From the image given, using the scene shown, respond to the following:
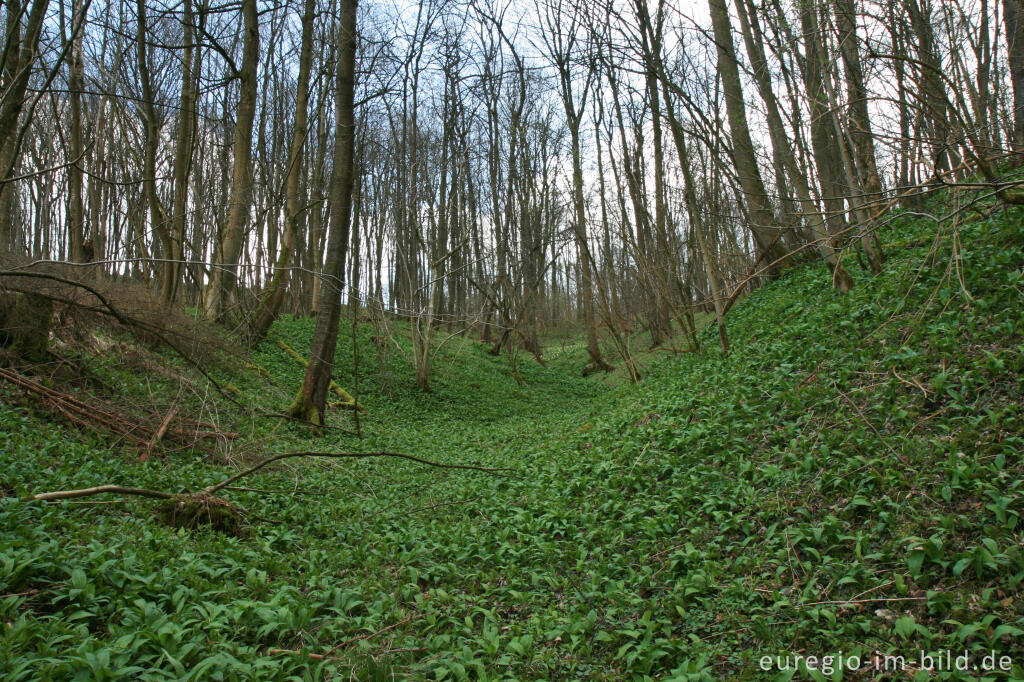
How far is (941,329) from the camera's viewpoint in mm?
5211

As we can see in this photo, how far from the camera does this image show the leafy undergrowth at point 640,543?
2.71 meters

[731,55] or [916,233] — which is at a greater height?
[731,55]

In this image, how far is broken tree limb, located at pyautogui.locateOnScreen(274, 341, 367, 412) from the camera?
11.2 meters

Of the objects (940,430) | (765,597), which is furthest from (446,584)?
(940,430)

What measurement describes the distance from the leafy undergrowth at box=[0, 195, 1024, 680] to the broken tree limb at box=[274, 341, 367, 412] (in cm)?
377

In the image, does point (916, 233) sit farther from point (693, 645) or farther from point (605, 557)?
point (693, 645)

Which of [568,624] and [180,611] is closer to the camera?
[180,611]

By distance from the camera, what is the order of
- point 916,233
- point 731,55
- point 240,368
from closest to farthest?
point 916,233, point 240,368, point 731,55

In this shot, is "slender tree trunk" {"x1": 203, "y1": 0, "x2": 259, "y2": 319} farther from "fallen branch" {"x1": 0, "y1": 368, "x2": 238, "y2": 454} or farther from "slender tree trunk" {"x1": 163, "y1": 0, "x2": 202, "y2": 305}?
"fallen branch" {"x1": 0, "y1": 368, "x2": 238, "y2": 454}

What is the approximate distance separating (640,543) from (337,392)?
8918 millimetres

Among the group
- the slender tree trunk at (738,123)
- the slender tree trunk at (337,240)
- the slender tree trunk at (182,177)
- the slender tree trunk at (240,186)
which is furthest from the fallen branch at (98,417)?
Result: the slender tree trunk at (738,123)

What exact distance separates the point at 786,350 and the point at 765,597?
4723 millimetres

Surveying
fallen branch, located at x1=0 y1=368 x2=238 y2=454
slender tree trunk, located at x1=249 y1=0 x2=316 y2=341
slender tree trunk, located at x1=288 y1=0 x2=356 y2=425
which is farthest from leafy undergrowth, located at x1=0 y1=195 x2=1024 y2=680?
slender tree trunk, located at x1=249 y1=0 x2=316 y2=341

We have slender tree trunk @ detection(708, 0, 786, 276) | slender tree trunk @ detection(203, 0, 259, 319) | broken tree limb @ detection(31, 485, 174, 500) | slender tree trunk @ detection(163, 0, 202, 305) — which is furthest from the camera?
slender tree trunk @ detection(203, 0, 259, 319)
